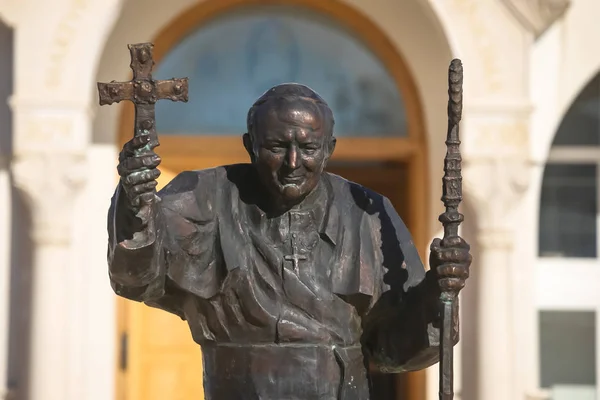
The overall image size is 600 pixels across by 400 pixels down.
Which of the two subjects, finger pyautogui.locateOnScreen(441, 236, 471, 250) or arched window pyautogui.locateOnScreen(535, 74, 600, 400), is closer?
finger pyautogui.locateOnScreen(441, 236, 471, 250)

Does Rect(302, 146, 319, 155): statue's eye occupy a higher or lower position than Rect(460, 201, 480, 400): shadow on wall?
higher

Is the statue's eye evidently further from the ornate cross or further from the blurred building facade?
the blurred building facade

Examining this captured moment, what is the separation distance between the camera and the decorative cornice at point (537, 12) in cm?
794

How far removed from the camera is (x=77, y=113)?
7.78 m

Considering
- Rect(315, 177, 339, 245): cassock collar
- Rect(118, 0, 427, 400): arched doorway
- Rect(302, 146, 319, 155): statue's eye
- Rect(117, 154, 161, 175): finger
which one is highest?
Rect(118, 0, 427, 400): arched doorway

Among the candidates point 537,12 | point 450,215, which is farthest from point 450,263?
point 537,12

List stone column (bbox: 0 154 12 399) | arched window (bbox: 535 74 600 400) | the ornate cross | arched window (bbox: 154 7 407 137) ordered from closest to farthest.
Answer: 1. the ornate cross
2. stone column (bbox: 0 154 12 399)
3. arched window (bbox: 535 74 600 400)
4. arched window (bbox: 154 7 407 137)

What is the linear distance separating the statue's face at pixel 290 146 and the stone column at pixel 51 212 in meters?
4.78

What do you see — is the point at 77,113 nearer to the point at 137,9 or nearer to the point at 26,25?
the point at 26,25

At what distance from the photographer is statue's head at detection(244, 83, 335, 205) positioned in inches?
123

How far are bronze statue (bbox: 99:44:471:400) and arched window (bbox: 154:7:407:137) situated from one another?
19.0ft

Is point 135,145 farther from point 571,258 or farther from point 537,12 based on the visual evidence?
point 571,258

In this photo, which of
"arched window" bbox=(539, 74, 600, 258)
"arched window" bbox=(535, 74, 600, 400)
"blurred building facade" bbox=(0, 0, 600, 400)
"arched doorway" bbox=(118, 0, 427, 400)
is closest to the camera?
"blurred building facade" bbox=(0, 0, 600, 400)

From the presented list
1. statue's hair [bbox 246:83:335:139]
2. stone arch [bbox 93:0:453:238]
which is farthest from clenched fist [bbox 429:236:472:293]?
stone arch [bbox 93:0:453:238]
